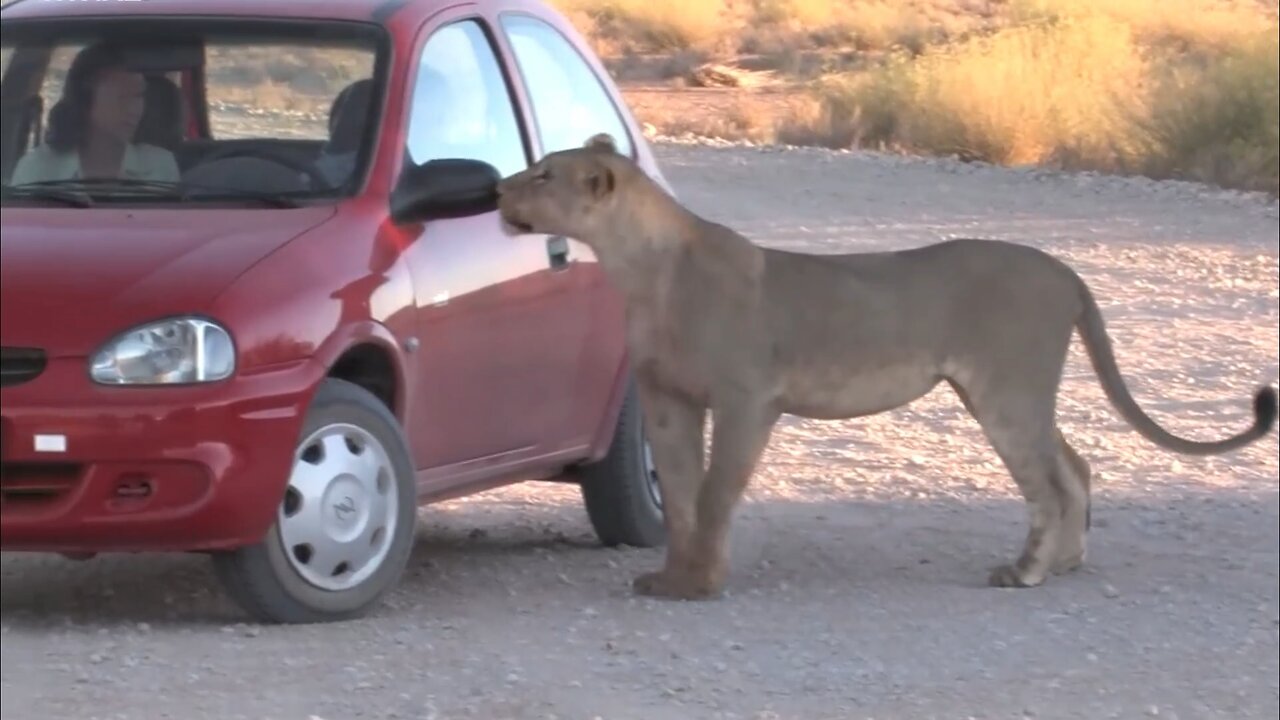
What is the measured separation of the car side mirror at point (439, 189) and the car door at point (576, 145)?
2.14ft

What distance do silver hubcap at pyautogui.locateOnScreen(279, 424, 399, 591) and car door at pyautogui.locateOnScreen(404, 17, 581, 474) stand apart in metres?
0.38

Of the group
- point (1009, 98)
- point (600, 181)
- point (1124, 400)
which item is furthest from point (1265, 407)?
point (1009, 98)

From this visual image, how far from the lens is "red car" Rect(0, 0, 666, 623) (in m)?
6.61

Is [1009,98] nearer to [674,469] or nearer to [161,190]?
[674,469]

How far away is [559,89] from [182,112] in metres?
1.23

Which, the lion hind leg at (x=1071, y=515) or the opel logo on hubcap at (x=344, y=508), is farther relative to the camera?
the lion hind leg at (x=1071, y=515)

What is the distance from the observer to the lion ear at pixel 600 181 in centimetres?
775

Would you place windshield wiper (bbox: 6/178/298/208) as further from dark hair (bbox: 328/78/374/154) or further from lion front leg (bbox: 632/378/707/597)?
lion front leg (bbox: 632/378/707/597)

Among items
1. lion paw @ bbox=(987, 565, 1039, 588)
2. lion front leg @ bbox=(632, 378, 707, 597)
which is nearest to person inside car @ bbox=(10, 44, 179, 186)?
lion front leg @ bbox=(632, 378, 707, 597)

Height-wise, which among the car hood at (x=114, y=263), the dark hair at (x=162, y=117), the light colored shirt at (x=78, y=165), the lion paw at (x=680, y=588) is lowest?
the lion paw at (x=680, y=588)

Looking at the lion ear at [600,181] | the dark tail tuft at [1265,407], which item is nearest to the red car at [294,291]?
the lion ear at [600,181]

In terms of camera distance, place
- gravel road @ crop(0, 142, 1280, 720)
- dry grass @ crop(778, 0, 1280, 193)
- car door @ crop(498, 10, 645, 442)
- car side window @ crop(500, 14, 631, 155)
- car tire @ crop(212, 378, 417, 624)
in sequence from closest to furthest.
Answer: gravel road @ crop(0, 142, 1280, 720) → car tire @ crop(212, 378, 417, 624) → car door @ crop(498, 10, 645, 442) → car side window @ crop(500, 14, 631, 155) → dry grass @ crop(778, 0, 1280, 193)

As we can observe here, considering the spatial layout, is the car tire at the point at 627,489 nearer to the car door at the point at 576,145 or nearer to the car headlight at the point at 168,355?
the car door at the point at 576,145

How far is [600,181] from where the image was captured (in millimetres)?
7754
